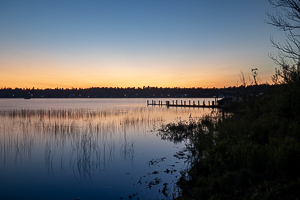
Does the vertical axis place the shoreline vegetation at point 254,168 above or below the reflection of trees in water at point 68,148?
above

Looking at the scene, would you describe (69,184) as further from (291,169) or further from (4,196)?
(291,169)

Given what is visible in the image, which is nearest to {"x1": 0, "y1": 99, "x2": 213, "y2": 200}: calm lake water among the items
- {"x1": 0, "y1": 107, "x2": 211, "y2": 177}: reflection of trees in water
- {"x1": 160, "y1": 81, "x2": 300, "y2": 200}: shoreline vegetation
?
{"x1": 0, "y1": 107, "x2": 211, "y2": 177}: reflection of trees in water

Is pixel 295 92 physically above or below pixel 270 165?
above

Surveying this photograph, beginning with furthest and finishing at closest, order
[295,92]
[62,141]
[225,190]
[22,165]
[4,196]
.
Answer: [62,141] < [22,165] < [295,92] < [4,196] < [225,190]

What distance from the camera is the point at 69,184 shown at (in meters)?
9.03

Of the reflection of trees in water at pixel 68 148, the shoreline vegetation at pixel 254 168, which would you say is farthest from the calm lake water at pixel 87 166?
the shoreline vegetation at pixel 254 168

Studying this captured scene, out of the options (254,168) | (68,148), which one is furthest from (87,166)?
(254,168)

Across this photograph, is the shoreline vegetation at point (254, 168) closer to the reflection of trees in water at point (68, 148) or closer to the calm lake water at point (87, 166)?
the calm lake water at point (87, 166)

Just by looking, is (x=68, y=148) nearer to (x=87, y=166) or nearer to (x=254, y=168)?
(x=87, y=166)

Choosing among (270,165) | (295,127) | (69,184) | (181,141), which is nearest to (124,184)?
(69,184)

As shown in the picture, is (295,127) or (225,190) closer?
(225,190)

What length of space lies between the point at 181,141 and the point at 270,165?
9.84 metres

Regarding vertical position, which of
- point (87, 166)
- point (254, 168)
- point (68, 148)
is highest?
point (254, 168)

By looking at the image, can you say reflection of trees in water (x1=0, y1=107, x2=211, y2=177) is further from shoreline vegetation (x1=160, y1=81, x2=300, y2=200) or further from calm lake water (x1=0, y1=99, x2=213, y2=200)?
shoreline vegetation (x1=160, y1=81, x2=300, y2=200)
